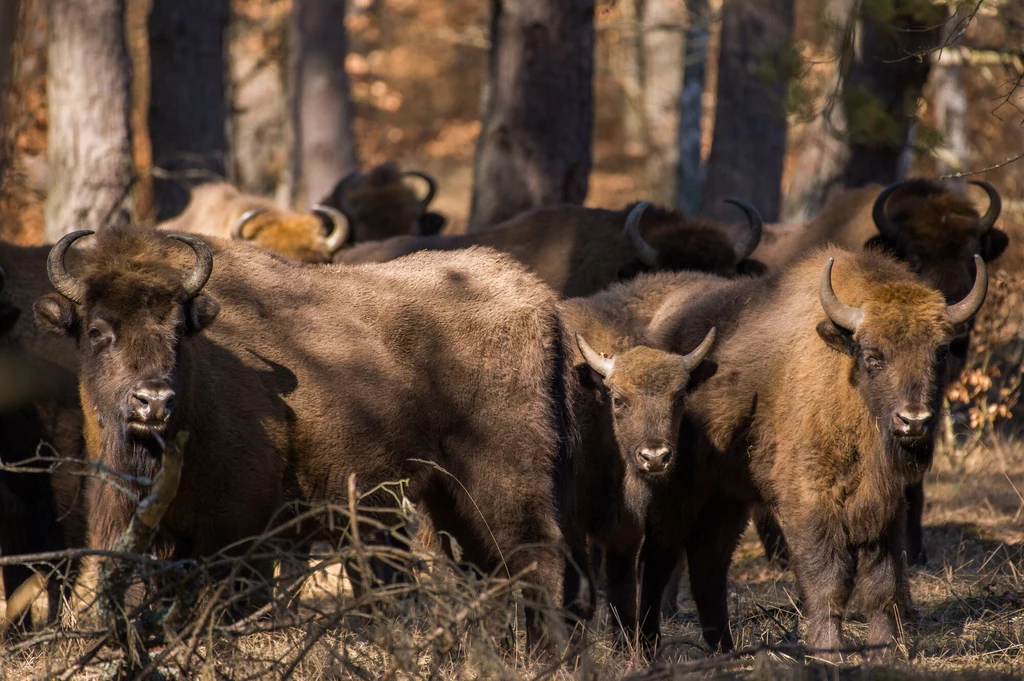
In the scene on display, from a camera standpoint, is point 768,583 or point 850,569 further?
point 768,583

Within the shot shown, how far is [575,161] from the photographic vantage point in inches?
448

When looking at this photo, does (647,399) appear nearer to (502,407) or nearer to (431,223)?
(502,407)

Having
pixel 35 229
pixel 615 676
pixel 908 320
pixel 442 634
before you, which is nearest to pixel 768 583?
pixel 908 320

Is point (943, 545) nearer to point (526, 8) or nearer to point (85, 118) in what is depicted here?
point (526, 8)

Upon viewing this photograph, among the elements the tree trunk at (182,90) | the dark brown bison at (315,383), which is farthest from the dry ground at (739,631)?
the tree trunk at (182,90)

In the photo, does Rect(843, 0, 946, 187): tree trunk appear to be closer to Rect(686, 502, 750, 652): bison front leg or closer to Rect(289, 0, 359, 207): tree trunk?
Rect(686, 502, 750, 652): bison front leg

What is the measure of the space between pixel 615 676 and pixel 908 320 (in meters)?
2.47

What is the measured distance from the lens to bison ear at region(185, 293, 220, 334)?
18.3 feet

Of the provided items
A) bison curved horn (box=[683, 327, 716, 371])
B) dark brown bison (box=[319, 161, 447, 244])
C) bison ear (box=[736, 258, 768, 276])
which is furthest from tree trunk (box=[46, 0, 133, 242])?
bison curved horn (box=[683, 327, 716, 371])

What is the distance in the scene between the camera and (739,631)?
638 cm

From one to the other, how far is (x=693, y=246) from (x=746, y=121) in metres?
6.83

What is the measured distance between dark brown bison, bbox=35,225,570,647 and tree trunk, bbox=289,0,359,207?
40.3ft

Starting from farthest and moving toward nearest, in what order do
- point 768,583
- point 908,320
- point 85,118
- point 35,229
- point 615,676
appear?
1. point 35,229
2. point 85,118
3. point 768,583
4. point 908,320
5. point 615,676

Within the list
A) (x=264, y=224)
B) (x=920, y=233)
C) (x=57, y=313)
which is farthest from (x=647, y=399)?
(x=264, y=224)
